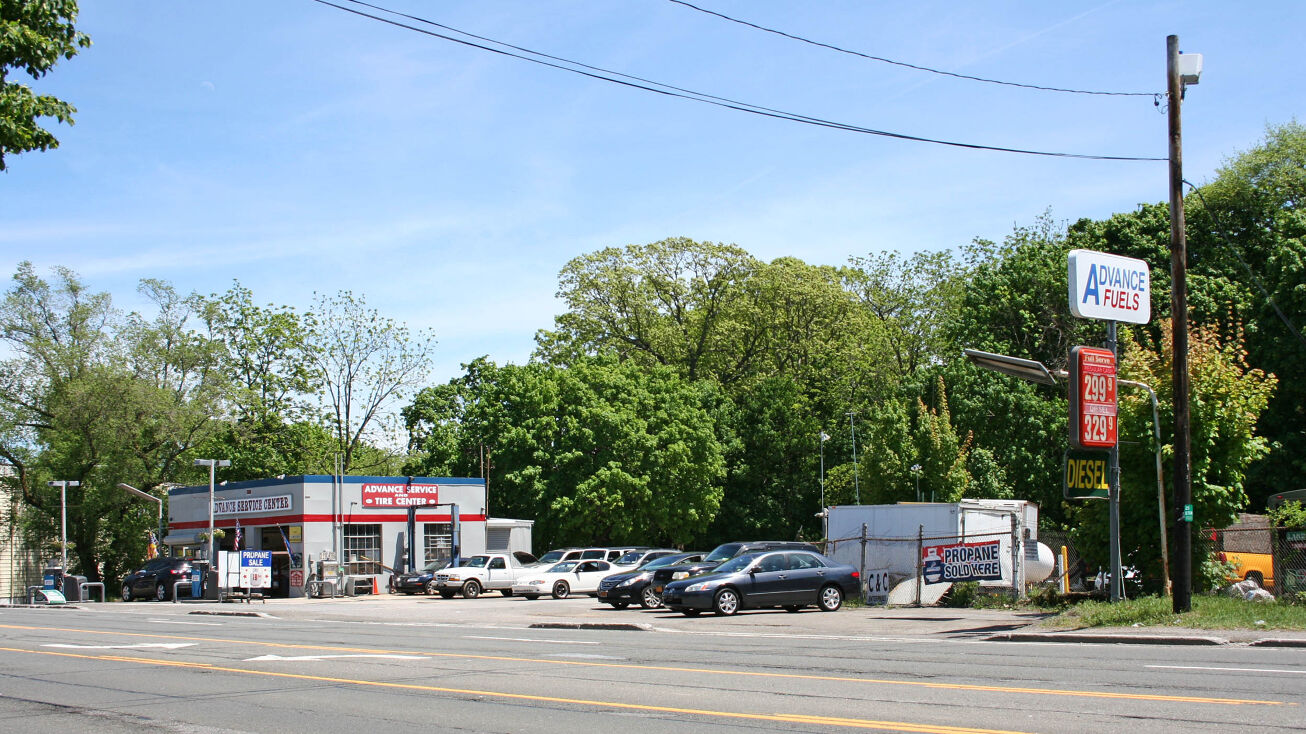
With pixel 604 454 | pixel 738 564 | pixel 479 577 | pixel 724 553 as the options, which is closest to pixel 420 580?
pixel 479 577

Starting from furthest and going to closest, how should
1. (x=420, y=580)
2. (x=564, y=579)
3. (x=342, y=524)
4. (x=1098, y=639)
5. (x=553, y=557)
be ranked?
(x=342, y=524), (x=420, y=580), (x=553, y=557), (x=564, y=579), (x=1098, y=639)

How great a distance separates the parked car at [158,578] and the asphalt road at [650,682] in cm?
2212

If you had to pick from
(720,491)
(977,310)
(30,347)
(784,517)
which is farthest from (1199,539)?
(30,347)

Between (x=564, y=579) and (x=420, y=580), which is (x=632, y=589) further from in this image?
(x=420, y=580)

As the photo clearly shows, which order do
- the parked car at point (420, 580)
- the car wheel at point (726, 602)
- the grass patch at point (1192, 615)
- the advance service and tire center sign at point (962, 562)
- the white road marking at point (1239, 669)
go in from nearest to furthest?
the white road marking at point (1239, 669) → the grass patch at point (1192, 615) → the advance service and tire center sign at point (962, 562) → the car wheel at point (726, 602) → the parked car at point (420, 580)

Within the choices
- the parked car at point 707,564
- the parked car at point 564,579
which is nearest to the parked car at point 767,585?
the parked car at point 707,564

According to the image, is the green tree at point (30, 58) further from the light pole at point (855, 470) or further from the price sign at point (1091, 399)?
the light pole at point (855, 470)

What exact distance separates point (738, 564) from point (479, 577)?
17.1m

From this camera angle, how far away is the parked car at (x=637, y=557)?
34750 mm

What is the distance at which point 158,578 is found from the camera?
142ft

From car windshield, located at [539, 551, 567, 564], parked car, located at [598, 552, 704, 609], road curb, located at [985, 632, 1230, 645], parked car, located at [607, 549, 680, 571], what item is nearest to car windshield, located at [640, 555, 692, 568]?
parked car, located at [598, 552, 704, 609]

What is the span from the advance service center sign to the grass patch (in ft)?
16.8

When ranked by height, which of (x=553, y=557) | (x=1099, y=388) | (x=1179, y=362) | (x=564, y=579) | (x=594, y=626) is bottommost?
(x=564, y=579)

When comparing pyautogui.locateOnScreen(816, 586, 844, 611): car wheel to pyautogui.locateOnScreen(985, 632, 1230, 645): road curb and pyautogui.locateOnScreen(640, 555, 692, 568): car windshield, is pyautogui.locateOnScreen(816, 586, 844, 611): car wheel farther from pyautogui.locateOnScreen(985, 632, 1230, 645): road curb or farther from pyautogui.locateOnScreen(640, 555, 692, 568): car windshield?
pyautogui.locateOnScreen(985, 632, 1230, 645): road curb
